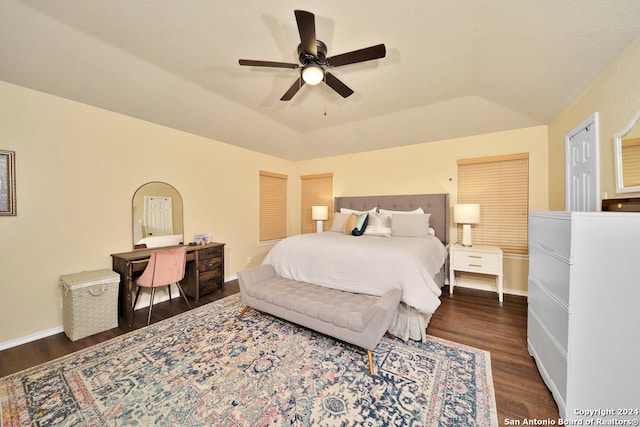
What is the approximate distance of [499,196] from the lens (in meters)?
3.40

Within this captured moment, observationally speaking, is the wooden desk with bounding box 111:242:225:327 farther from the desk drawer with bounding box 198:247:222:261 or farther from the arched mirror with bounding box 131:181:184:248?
the arched mirror with bounding box 131:181:184:248


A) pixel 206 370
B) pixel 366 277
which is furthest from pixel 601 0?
pixel 206 370

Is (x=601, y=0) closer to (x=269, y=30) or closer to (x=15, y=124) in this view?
(x=269, y=30)

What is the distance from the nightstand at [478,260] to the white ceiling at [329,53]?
5.84ft

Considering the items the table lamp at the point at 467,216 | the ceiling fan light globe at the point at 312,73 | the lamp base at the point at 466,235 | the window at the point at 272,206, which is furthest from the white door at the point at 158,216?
the lamp base at the point at 466,235

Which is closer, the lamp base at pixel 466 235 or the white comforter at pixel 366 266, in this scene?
the white comforter at pixel 366 266

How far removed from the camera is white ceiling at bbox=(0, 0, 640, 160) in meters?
1.59

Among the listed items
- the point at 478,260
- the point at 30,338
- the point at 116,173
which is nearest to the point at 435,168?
the point at 478,260

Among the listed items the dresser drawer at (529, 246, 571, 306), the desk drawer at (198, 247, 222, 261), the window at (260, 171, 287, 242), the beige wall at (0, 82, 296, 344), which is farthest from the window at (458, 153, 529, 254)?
the beige wall at (0, 82, 296, 344)

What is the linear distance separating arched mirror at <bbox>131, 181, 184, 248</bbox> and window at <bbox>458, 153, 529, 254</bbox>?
4369 millimetres

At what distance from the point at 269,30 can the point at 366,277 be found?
2.32 metres

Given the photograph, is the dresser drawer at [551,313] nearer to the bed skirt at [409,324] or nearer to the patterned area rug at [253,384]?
the patterned area rug at [253,384]

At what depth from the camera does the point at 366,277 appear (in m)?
2.29

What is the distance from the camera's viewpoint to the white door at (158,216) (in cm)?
307
